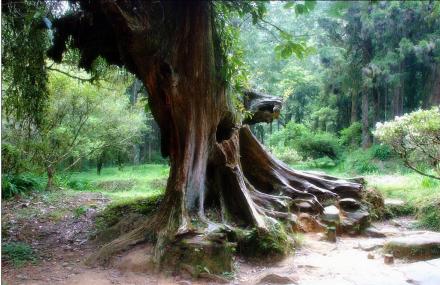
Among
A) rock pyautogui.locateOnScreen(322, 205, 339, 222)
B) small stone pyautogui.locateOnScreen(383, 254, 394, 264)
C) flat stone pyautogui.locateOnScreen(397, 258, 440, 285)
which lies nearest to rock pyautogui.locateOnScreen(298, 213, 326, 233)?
rock pyautogui.locateOnScreen(322, 205, 339, 222)

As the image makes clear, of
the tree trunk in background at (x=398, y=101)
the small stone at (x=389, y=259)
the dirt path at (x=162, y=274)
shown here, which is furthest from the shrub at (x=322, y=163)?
the small stone at (x=389, y=259)

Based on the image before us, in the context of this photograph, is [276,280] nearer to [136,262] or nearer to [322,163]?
[136,262]

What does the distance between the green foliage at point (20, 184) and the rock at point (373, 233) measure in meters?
8.53

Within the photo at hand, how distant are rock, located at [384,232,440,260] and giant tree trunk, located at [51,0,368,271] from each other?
185 cm

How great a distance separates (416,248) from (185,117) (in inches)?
153

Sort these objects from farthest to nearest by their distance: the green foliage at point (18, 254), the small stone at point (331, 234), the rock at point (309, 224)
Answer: the rock at point (309, 224), the small stone at point (331, 234), the green foliage at point (18, 254)

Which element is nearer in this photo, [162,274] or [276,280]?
[276,280]

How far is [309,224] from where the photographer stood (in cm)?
766

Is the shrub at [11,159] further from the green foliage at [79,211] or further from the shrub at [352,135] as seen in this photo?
the shrub at [352,135]

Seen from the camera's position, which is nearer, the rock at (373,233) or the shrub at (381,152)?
the rock at (373,233)

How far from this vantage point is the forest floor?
186 inches

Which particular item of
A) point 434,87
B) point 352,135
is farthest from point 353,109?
point 434,87

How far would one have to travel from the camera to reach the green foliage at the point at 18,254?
5734mm

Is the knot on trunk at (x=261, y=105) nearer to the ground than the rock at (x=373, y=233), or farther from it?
farther from it
